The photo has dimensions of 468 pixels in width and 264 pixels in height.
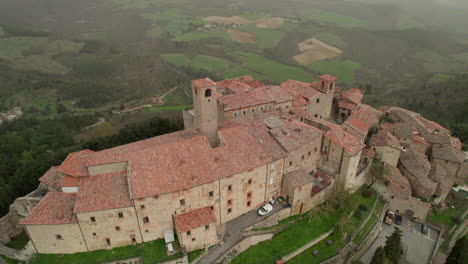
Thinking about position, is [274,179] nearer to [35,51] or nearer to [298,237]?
[298,237]

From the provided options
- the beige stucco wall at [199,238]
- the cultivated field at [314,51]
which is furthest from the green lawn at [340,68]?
the beige stucco wall at [199,238]

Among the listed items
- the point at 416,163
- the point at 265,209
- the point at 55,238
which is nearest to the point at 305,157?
the point at 265,209

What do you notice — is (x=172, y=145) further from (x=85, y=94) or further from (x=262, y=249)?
(x=85, y=94)

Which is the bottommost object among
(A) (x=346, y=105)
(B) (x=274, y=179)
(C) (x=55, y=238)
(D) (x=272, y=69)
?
(D) (x=272, y=69)

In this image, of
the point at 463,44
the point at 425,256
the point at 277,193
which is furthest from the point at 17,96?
the point at 463,44

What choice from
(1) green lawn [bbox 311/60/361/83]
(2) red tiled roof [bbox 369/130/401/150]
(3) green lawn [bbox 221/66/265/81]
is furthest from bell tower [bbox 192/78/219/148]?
(1) green lawn [bbox 311/60/361/83]

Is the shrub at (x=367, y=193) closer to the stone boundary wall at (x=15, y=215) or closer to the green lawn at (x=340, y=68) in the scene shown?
the stone boundary wall at (x=15, y=215)
